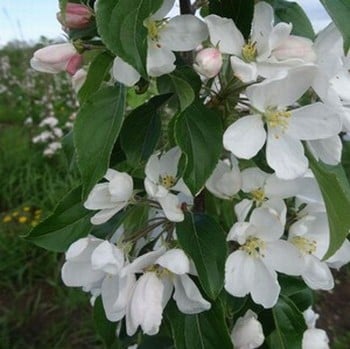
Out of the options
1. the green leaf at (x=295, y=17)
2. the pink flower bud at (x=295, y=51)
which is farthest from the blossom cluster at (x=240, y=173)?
the green leaf at (x=295, y=17)

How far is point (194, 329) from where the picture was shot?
3.34ft

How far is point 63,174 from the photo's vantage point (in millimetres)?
3805

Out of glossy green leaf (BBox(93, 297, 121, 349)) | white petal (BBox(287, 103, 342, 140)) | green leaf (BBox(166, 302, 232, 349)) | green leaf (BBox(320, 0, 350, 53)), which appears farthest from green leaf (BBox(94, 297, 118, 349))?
green leaf (BBox(320, 0, 350, 53))

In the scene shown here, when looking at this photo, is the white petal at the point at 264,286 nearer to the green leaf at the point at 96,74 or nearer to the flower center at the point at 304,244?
Result: the flower center at the point at 304,244

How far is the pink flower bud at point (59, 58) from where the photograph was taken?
88cm

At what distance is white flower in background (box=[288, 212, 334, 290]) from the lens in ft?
3.17

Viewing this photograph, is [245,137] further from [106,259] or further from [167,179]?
[106,259]

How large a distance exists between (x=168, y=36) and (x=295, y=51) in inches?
6.4

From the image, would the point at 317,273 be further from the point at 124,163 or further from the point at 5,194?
the point at 5,194

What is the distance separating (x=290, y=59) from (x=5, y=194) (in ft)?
10.2

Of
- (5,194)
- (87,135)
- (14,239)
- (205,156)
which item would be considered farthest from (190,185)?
(5,194)

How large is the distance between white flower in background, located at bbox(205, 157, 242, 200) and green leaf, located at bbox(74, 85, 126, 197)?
18 cm

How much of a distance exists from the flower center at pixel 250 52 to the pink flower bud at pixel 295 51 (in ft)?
0.11

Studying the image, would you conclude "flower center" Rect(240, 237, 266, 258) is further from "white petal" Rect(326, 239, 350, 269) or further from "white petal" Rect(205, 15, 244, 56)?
"white petal" Rect(205, 15, 244, 56)
